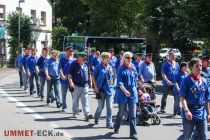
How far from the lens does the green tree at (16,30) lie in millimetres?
53438

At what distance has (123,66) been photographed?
11.0 m

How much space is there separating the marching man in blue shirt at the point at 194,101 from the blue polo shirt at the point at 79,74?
5304mm

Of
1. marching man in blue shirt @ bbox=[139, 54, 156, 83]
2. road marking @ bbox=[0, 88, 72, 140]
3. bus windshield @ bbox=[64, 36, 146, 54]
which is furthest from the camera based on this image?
bus windshield @ bbox=[64, 36, 146, 54]

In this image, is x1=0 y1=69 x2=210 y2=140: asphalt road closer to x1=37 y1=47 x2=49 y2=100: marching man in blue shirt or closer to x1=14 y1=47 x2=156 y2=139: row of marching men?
x1=14 y1=47 x2=156 y2=139: row of marching men

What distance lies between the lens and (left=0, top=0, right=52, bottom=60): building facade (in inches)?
2167

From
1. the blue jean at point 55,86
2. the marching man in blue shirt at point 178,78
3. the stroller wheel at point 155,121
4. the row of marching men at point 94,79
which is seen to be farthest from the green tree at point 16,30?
the stroller wheel at point 155,121

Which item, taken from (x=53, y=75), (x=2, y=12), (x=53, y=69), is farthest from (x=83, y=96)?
(x=2, y=12)

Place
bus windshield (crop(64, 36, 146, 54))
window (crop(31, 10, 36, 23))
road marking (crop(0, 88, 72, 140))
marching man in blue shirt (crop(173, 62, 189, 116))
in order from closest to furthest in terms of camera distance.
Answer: road marking (crop(0, 88, 72, 140)) → marching man in blue shirt (crop(173, 62, 189, 116)) → bus windshield (crop(64, 36, 146, 54)) → window (crop(31, 10, 36, 23))

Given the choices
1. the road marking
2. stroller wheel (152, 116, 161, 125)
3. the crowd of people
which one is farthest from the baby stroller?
the road marking

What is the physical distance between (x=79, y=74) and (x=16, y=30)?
41.9 m

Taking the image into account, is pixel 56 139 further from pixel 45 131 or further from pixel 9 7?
pixel 9 7

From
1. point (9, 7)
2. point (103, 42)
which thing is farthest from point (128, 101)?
point (9, 7)

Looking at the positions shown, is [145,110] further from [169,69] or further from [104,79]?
[169,69]

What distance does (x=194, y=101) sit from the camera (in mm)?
8328
